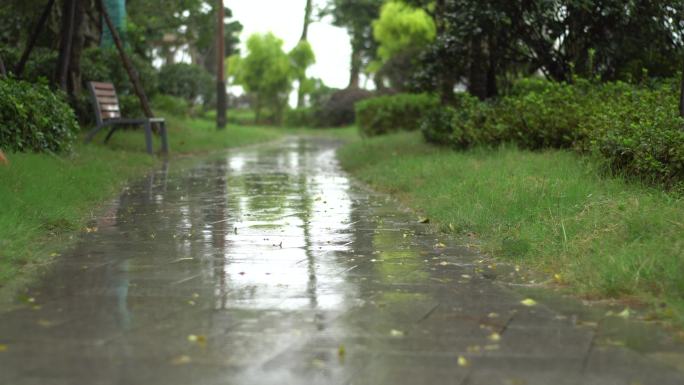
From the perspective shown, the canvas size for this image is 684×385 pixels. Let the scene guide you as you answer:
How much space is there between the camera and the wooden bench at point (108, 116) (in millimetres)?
15008

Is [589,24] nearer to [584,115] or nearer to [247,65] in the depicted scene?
[584,115]

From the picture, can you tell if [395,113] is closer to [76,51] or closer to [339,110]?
[76,51]

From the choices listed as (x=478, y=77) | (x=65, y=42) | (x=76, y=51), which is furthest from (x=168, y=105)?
(x=478, y=77)

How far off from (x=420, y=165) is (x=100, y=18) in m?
12.9

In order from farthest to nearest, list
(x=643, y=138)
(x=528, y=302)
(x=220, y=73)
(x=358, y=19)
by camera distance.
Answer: (x=358, y=19), (x=220, y=73), (x=643, y=138), (x=528, y=302)

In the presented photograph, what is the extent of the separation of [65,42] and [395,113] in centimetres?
1053

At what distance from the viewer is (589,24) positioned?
43.9ft

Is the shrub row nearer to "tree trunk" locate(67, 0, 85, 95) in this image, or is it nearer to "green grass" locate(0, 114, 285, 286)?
"green grass" locate(0, 114, 285, 286)

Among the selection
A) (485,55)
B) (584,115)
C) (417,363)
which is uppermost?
(485,55)

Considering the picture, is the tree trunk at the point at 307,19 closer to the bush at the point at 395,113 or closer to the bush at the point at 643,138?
the bush at the point at 395,113

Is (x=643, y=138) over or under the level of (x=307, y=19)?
under

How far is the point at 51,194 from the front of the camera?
8078 millimetres

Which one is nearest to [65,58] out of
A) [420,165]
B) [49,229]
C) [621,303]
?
[420,165]

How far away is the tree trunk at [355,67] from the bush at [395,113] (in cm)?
2583
